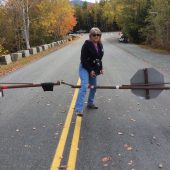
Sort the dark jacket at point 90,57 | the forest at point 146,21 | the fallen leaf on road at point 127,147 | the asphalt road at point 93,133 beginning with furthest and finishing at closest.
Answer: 1. the forest at point 146,21
2. the dark jacket at point 90,57
3. the fallen leaf on road at point 127,147
4. the asphalt road at point 93,133

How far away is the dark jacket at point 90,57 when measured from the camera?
817 centimetres

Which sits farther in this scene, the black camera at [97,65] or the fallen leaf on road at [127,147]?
the black camera at [97,65]

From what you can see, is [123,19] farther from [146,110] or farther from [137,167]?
[137,167]

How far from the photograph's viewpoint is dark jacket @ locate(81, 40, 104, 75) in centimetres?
817

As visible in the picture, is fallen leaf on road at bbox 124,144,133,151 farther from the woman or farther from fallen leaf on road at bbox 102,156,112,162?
the woman

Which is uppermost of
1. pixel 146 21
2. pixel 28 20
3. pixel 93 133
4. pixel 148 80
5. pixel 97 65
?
pixel 28 20

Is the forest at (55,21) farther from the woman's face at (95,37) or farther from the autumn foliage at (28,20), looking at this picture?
the woman's face at (95,37)

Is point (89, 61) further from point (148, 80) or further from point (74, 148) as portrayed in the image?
point (74, 148)

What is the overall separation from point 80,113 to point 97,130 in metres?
1.02

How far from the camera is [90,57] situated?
27.1 feet

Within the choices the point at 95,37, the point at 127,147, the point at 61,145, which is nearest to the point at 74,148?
the point at 61,145

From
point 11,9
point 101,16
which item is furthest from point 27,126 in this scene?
point 101,16

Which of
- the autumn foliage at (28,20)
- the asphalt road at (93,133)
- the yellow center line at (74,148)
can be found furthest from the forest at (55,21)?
the yellow center line at (74,148)

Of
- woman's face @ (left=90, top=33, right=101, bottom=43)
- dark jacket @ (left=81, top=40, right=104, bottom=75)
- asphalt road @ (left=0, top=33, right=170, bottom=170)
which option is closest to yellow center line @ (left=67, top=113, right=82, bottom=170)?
asphalt road @ (left=0, top=33, right=170, bottom=170)
